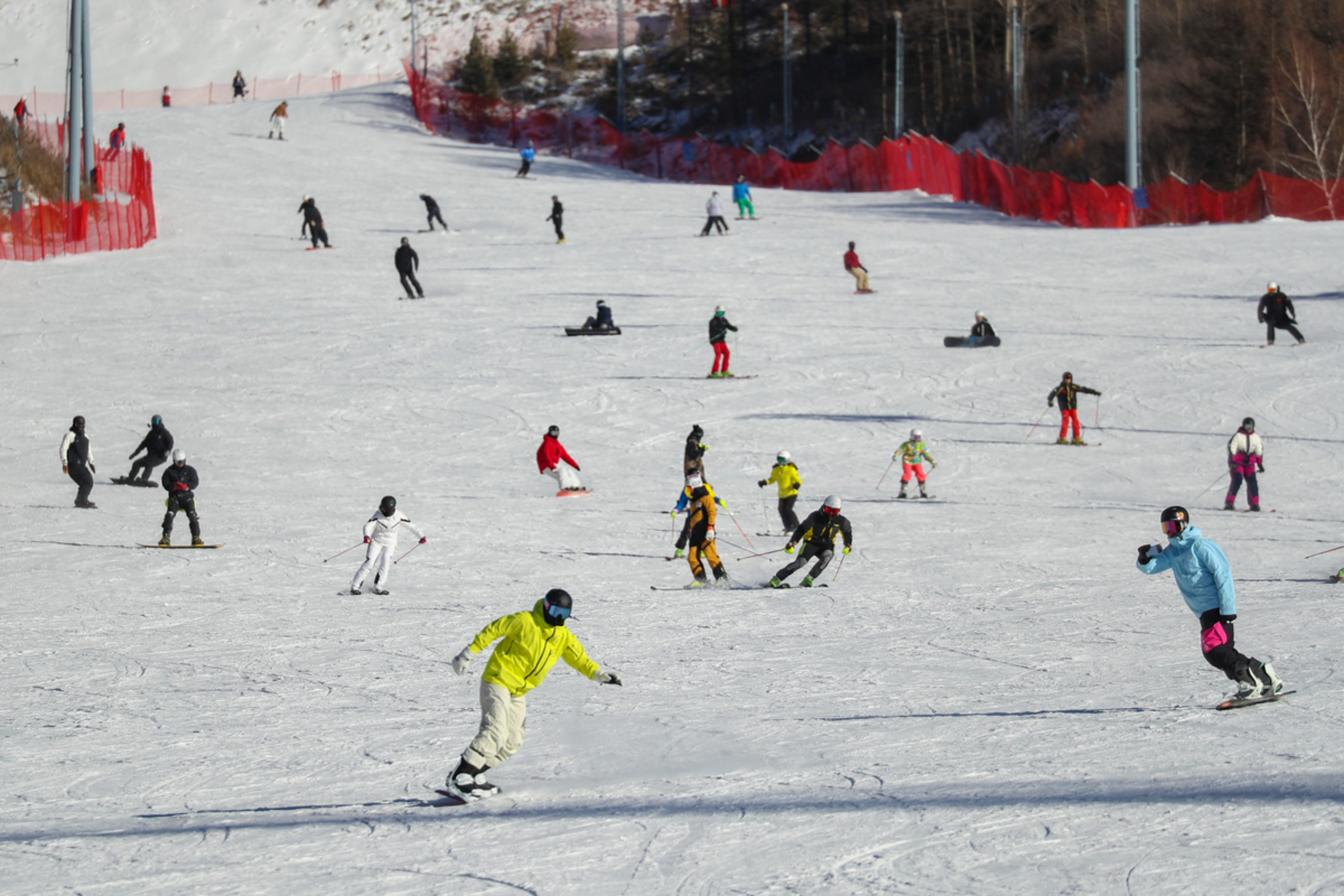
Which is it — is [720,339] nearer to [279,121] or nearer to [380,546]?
[380,546]

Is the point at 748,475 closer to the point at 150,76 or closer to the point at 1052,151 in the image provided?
the point at 1052,151

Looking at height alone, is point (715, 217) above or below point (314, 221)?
above

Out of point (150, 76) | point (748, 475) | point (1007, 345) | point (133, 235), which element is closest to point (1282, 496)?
point (748, 475)

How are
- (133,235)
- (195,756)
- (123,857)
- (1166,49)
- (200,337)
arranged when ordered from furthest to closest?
(1166,49) < (133,235) < (200,337) < (195,756) < (123,857)

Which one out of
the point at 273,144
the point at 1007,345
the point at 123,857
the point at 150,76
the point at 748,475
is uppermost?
the point at 150,76

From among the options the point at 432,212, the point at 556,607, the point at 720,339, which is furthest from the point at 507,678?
the point at 432,212

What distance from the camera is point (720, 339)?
23.4m

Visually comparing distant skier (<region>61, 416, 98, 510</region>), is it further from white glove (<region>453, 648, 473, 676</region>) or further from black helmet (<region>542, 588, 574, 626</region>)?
black helmet (<region>542, 588, 574, 626</region>)

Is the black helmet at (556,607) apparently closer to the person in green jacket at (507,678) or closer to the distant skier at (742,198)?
the person in green jacket at (507,678)

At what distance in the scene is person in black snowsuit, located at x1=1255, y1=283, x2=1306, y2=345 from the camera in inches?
914

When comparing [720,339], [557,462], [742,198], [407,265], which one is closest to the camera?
[557,462]

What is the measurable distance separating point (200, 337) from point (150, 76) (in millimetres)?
62411

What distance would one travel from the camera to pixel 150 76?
267 ft

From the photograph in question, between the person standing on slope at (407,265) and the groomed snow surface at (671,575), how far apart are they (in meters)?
0.68
